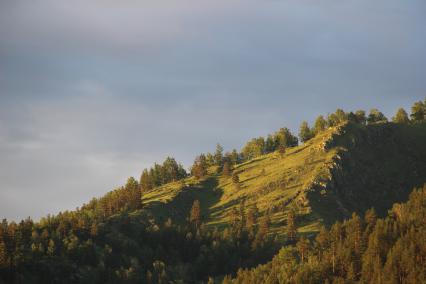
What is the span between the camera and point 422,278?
199625 mm
